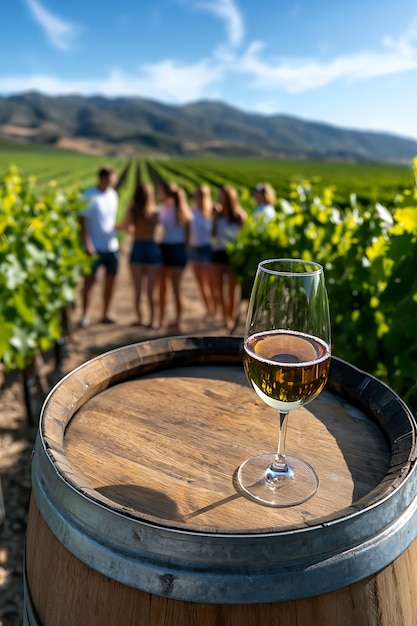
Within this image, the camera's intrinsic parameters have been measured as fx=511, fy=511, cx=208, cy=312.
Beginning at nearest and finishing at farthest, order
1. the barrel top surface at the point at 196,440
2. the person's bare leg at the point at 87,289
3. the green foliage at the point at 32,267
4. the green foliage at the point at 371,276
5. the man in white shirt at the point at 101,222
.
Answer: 1. the barrel top surface at the point at 196,440
2. the green foliage at the point at 371,276
3. the green foliage at the point at 32,267
4. the man in white shirt at the point at 101,222
5. the person's bare leg at the point at 87,289

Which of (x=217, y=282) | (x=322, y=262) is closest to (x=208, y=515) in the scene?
(x=322, y=262)

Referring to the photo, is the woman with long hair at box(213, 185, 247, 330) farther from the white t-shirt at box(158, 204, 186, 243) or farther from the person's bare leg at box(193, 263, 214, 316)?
the white t-shirt at box(158, 204, 186, 243)

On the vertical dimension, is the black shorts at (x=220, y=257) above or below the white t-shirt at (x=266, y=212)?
below

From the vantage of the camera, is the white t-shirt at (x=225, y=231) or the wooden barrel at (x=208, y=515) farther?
the white t-shirt at (x=225, y=231)

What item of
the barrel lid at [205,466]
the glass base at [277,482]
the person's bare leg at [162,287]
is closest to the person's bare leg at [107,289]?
the person's bare leg at [162,287]

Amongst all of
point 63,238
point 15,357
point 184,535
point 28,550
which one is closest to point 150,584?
point 184,535

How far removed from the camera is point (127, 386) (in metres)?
1.64

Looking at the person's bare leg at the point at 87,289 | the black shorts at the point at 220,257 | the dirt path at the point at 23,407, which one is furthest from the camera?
the person's bare leg at the point at 87,289

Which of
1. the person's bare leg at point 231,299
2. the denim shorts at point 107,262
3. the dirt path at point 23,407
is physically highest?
the denim shorts at point 107,262

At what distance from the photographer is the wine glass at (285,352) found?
1144 millimetres

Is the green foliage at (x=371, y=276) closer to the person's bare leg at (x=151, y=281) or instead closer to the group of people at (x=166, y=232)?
the group of people at (x=166, y=232)

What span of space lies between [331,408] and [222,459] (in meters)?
0.44

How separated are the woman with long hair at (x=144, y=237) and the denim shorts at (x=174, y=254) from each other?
3.9 inches

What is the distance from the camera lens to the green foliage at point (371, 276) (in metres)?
2.36
